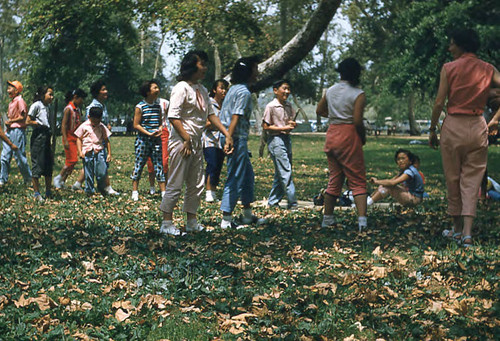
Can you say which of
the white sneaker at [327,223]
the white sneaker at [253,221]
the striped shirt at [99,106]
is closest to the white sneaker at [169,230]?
the white sneaker at [253,221]

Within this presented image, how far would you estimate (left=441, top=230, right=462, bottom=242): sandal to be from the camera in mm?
6879

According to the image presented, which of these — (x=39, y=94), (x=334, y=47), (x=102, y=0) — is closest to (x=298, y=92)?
(x=334, y=47)

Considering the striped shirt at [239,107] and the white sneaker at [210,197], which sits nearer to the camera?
the striped shirt at [239,107]

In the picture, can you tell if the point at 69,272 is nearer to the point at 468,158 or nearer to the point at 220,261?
the point at 220,261

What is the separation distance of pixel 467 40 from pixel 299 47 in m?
5.88

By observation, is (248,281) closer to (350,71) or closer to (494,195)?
(350,71)

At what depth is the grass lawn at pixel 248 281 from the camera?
410 cm

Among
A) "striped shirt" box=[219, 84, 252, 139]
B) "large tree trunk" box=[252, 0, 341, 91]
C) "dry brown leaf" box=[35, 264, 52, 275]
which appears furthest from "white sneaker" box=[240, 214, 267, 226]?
"large tree trunk" box=[252, 0, 341, 91]

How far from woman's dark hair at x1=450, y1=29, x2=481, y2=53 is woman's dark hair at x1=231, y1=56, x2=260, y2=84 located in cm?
229

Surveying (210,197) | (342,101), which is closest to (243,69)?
(342,101)

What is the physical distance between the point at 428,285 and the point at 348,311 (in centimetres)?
103

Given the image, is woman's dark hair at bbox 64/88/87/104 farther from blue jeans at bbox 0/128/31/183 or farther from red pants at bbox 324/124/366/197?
red pants at bbox 324/124/366/197

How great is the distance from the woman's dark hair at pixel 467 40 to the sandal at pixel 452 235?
6.65ft

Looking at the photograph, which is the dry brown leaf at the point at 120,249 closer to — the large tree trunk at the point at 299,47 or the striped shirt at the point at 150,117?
the striped shirt at the point at 150,117
